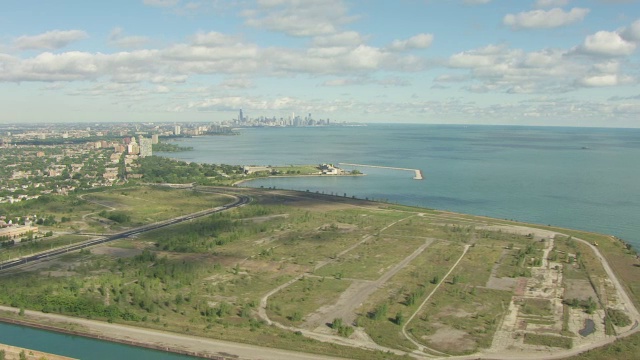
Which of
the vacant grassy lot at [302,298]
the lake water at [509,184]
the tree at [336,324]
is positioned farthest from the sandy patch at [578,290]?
the lake water at [509,184]

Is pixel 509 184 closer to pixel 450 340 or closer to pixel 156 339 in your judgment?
pixel 450 340

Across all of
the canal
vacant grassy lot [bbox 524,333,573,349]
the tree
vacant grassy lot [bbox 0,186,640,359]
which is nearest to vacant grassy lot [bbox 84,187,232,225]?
vacant grassy lot [bbox 0,186,640,359]

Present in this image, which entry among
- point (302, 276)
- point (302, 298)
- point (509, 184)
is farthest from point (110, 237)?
point (509, 184)

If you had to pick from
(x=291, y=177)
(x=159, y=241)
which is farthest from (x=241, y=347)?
(x=291, y=177)

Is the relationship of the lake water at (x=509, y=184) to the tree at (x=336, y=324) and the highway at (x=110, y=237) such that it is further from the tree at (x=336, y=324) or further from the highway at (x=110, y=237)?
the tree at (x=336, y=324)

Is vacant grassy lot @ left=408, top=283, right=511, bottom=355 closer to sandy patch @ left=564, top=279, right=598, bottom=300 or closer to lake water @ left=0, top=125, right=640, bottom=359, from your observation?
sandy patch @ left=564, top=279, right=598, bottom=300

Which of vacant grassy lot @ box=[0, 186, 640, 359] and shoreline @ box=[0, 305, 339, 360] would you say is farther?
vacant grassy lot @ box=[0, 186, 640, 359]

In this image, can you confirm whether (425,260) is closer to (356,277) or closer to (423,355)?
(356,277)

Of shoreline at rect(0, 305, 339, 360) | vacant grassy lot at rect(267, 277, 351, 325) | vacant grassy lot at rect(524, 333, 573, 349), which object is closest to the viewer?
shoreline at rect(0, 305, 339, 360)

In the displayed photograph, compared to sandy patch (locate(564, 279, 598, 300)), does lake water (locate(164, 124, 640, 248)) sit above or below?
above

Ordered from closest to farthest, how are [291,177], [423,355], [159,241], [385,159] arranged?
[423,355], [159,241], [291,177], [385,159]

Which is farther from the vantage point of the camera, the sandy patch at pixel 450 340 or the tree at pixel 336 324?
the tree at pixel 336 324
